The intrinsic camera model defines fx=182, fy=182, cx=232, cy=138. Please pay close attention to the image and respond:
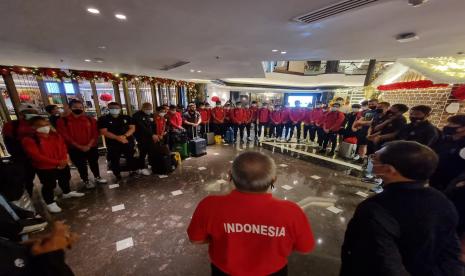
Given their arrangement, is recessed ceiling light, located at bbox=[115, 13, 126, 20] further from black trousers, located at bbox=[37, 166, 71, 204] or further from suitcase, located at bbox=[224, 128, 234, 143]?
suitcase, located at bbox=[224, 128, 234, 143]

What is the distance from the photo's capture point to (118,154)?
352 cm

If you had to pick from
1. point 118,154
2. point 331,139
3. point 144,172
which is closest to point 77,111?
point 118,154

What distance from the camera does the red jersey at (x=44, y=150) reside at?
7.59ft

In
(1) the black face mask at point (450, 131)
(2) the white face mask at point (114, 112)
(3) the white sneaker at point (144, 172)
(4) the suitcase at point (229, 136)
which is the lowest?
(3) the white sneaker at point (144, 172)

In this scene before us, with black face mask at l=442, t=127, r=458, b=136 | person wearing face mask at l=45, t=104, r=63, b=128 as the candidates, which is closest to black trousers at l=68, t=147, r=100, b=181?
person wearing face mask at l=45, t=104, r=63, b=128

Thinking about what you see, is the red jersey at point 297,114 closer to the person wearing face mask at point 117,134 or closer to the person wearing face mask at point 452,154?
the person wearing face mask at point 452,154

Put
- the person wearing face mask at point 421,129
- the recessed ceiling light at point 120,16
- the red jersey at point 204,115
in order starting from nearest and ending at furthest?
the recessed ceiling light at point 120,16, the person wearing face mask at point 421,129, the red jersey at point 204,115

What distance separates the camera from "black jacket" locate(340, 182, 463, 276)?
84 cm

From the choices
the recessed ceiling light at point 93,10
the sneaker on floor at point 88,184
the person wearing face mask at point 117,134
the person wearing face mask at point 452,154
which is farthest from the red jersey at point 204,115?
the person wearing face mask at point 452,154

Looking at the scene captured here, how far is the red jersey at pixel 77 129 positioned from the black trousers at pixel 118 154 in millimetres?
315

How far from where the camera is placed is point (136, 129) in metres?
3.78

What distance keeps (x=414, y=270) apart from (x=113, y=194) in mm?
3642

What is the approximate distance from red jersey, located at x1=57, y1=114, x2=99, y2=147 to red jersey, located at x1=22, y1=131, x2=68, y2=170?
0.45 metres

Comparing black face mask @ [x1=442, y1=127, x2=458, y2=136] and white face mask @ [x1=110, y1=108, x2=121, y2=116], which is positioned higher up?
white face mask @ [x1=110, y1=108, x2=121, y2=116]
